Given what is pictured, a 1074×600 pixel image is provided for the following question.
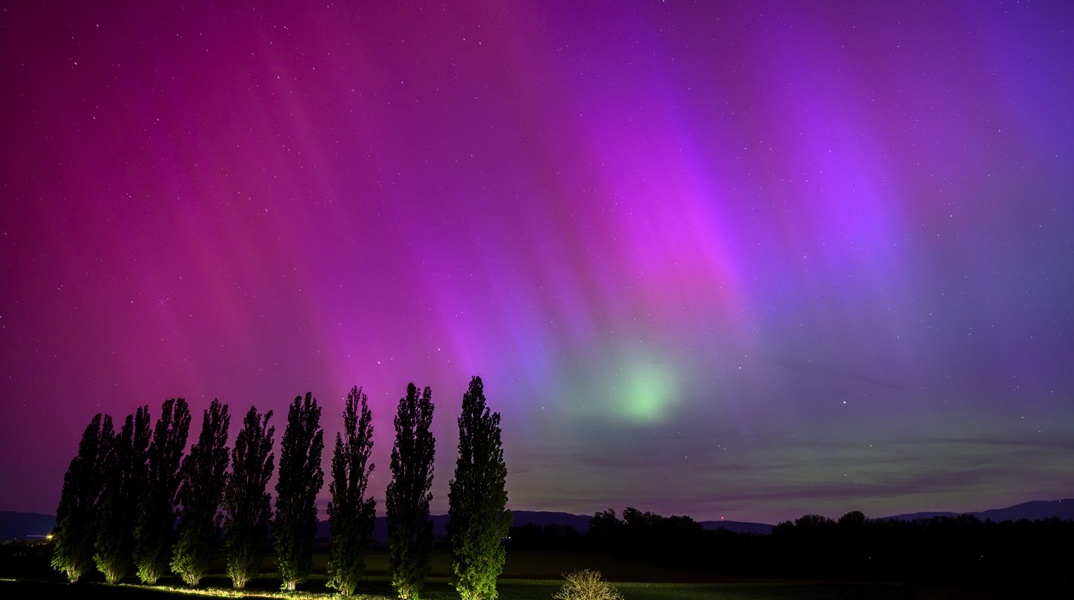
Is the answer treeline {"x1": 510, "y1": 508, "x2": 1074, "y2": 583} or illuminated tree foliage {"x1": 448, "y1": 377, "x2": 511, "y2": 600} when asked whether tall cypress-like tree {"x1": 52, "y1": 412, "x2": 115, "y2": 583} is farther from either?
treeline {"x1": 510, "y1": 508, "x2": 1074, "y2": 583}

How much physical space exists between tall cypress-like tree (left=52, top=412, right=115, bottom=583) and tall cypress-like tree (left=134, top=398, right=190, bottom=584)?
3.24 metres

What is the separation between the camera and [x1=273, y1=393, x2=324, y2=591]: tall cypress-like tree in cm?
3659

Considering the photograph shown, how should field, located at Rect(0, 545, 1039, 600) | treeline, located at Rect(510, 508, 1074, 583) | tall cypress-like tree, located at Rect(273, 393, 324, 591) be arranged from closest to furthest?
field, located at Rect(0, 545, 1039, 600) → tall cypress-like tree, located at Rect(273, 393, 324, 591) → treeline, located at Rect(510, 508, 1074, 583)

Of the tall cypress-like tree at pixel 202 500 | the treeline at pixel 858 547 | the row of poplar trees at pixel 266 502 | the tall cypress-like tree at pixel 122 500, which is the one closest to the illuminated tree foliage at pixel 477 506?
the row of poplar trees at pixel 266 502

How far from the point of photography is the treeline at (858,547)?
182 ft

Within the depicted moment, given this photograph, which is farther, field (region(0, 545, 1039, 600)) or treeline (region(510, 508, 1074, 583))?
treeline (region(510, 508, 1074, 583))

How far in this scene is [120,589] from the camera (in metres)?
31.1

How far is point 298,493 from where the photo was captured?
39.3m

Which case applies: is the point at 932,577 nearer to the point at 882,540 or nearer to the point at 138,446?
the point at 882,540

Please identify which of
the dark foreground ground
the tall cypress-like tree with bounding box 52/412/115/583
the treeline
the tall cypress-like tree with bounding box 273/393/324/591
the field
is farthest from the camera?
the treeline

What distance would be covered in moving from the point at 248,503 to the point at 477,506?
16.5 metres

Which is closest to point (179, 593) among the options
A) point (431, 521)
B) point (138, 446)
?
point (431, 521)

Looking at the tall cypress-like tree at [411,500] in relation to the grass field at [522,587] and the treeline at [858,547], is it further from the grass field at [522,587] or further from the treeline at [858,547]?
the treeline at [858,547]

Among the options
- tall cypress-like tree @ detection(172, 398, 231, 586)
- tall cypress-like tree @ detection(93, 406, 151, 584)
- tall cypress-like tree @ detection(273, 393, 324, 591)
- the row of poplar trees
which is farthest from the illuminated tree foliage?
tall cypress-like tree @ detection(93, 406, 151, 584)
